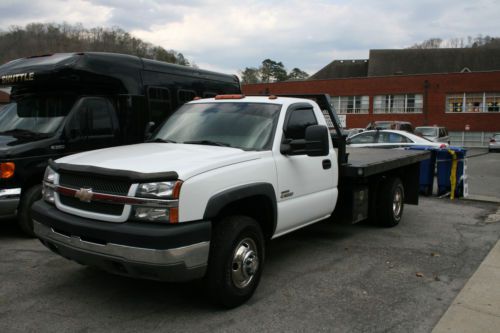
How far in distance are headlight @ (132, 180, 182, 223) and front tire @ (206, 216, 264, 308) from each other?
0.56 metres

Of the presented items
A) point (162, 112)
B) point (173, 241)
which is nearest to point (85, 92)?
point (162, 112)

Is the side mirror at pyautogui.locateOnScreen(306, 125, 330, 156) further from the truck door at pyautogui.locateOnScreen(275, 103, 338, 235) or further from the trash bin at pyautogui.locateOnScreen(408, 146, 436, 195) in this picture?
the trash bin at pyautogui.locateOnScreen(408, 146, 436, 195)

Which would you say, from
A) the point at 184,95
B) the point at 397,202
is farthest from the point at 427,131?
the point at 184,95

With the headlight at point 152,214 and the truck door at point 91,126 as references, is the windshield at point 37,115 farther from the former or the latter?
the headlight at point 152,214

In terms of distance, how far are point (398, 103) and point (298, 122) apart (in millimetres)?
44268

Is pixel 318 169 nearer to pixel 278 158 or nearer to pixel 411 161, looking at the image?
pixel 278 158

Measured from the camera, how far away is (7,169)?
20.3ft

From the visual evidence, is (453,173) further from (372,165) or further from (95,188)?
(95,188)

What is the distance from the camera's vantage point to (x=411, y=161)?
26.3 ft

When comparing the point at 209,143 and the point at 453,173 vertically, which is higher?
the point at 209,143

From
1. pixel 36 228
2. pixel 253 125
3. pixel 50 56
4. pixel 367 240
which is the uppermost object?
pixel 50 56

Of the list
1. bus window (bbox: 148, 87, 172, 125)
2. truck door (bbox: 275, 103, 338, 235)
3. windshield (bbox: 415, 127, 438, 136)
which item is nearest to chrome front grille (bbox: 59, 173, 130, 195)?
truck door (bbox: 275, 103, 338, 235)

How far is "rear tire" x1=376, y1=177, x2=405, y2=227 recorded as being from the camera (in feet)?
24.6

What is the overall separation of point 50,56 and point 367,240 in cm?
559
